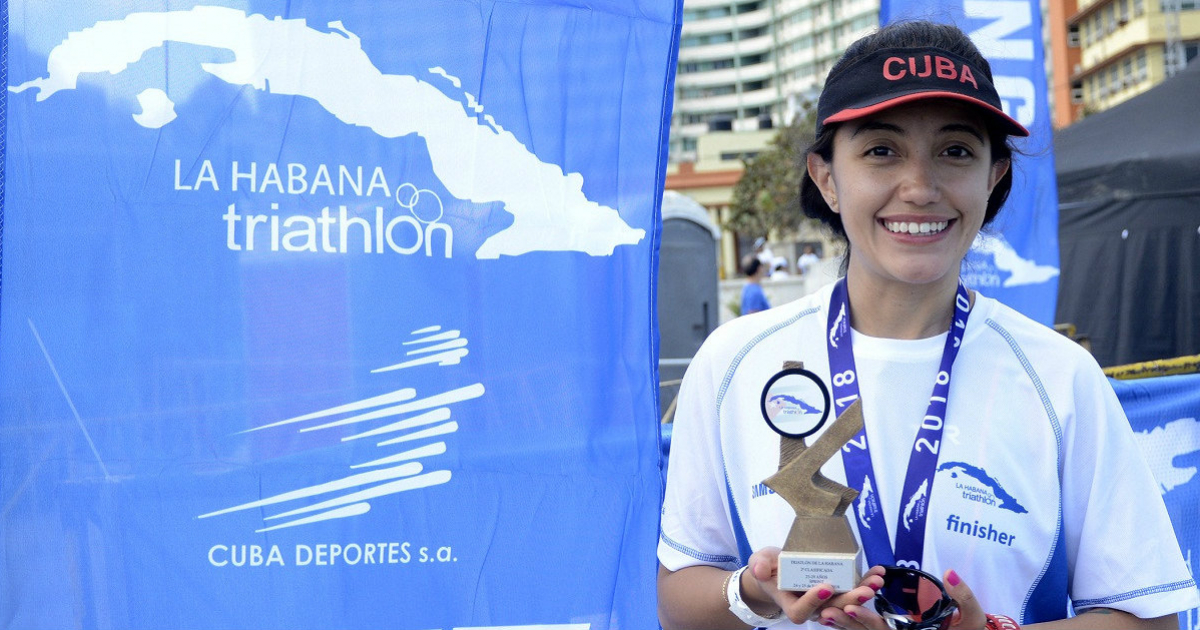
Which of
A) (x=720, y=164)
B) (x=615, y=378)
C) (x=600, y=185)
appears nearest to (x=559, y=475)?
(x=615, y=378)

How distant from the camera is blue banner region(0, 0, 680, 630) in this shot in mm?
2354

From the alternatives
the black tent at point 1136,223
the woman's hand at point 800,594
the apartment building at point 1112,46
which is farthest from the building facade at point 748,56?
the woman's hand at point 800,594

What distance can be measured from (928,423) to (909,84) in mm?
492

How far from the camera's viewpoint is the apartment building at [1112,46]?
Answer: 45.9 metres

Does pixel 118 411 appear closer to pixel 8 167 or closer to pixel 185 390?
pixel 185 390

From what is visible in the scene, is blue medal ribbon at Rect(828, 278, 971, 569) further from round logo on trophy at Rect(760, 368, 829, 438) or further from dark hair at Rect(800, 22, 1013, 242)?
dark hair at Rect(800, 22, 1013, 242)

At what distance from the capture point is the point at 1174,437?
12.0 ft

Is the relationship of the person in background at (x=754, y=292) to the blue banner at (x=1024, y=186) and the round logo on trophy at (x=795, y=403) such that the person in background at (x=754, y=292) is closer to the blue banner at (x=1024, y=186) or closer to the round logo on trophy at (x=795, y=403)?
the blue banner at (x=1024, y=186)

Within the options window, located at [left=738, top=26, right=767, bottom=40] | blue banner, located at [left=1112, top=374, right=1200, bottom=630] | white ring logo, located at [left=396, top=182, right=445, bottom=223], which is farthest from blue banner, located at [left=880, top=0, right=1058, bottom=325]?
window, located at [left=738, top=26, right=767, bottom=40]

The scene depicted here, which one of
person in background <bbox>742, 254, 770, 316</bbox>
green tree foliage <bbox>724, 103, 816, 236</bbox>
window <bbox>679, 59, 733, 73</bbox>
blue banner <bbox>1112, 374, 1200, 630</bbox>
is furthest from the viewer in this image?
window <bbox>679, 59, 733, 73</bbox>

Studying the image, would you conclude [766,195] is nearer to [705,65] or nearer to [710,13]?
[705,65]

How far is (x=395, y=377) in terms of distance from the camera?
2.54 m

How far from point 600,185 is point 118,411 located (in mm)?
1198

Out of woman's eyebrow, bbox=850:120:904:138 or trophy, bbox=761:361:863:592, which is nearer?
trophy, bbox=761:361:863:592
